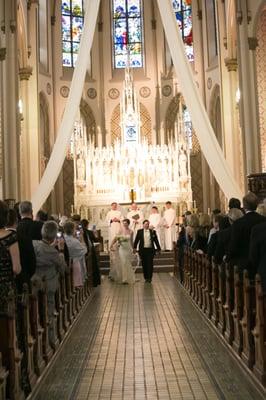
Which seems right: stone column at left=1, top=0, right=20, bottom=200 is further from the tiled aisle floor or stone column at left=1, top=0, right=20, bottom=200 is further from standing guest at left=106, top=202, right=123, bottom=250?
the tiled aisle floor

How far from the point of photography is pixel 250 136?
1664cm

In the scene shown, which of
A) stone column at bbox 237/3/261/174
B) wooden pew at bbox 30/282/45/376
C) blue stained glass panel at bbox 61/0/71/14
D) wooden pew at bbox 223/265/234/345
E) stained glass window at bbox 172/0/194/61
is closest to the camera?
wooden pew at bbox 30/282/45/376

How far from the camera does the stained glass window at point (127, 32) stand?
2839 centimetres

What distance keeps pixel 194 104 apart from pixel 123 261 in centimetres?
453

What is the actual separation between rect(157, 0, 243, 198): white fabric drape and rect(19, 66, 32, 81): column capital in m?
10.5

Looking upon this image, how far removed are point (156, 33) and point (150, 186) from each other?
924 centimetres

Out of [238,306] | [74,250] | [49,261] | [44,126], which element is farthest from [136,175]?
[238,306]

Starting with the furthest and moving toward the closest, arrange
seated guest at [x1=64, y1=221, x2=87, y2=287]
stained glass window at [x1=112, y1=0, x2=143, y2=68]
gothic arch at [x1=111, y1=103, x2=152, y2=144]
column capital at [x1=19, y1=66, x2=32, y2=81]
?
stained glass window at [x1=112, y1=0, x2=143, y2=68]
gothic arch at [x1=111, y1=103, x2=152, y2=144]
column capital at [x1=19, y1=66, x2=32, y2=81]
seated guest at [x1=64, y1=221, x2=87, y2=287]

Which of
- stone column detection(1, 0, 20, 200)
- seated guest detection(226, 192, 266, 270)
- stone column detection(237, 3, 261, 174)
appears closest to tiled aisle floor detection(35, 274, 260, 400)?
seated guest detection(226, 192, 266, 270)

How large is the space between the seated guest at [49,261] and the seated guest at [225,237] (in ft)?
6.35

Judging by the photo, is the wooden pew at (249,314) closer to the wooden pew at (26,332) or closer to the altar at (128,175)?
the wooden pew at (26,332)

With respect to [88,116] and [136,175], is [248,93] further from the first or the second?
[88,116]

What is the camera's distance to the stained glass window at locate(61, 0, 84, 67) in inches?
1083

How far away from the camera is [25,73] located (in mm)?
21844
